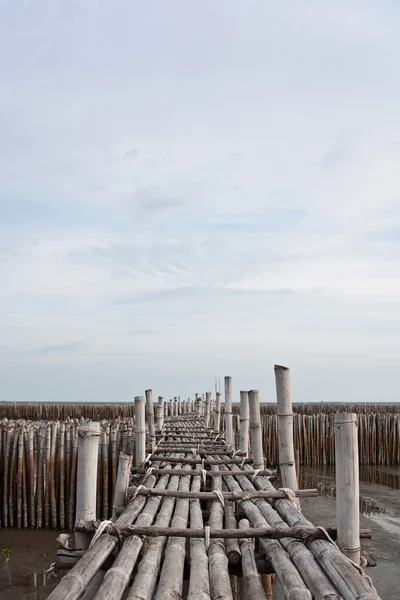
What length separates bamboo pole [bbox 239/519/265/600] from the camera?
10.1 feet

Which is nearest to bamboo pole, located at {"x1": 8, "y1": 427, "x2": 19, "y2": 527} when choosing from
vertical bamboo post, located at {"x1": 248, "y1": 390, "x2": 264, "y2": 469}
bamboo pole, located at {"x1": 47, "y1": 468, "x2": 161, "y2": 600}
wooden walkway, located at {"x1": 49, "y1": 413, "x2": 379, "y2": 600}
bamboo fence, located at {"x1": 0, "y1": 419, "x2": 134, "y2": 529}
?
bamboo fence, located at {"x1": 0, "y1": 419, "x2": 134, "y2": 529}

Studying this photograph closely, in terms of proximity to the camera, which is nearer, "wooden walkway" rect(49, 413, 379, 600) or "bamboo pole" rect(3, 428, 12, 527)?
"wooden walkway" rect(49, 413, 379, 600)

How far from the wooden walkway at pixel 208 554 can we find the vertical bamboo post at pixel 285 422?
0.81 feet

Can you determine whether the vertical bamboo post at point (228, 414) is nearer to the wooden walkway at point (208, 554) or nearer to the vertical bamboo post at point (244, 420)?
the vertical bamboo post at point (244, 420)

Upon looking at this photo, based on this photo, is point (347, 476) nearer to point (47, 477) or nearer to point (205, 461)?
point (205, 461)

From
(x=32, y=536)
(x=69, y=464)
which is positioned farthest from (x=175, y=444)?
(x=32, y=536)

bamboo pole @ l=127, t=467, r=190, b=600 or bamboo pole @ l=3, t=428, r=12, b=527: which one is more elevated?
bamboo pole @ l=127, t=467, r=190, b=600

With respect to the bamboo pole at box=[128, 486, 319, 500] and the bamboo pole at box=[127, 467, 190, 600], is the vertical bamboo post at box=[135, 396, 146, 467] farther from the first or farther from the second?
the bamboo pole at box=[127, 467, 190, 600]

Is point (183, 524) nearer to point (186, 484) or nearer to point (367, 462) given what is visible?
point (186, 484)

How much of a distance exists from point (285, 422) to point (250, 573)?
6.98ft

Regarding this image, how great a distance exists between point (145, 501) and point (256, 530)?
54.9 inches

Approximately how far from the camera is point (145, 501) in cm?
485

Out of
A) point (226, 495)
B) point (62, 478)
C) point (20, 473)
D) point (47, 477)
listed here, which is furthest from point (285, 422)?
point (20, 473)

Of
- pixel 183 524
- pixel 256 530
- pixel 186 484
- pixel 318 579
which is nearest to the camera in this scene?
pixel 318 579
